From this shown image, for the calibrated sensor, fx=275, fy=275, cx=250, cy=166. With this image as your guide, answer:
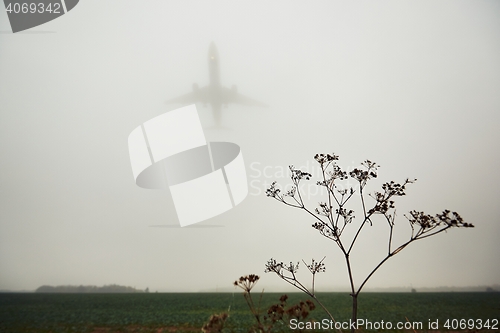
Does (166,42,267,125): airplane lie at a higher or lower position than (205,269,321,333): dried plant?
higher

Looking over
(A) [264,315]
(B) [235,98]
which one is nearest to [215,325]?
(A) [264,315]

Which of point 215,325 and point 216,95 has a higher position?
point 216,95

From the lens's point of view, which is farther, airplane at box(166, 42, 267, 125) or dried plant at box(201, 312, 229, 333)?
airplane at box(166, 42, 267, 125)

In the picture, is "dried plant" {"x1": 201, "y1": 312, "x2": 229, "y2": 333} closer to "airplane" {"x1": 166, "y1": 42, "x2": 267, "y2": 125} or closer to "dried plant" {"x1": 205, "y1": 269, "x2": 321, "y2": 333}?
→ "dried plant" {"x1": 205, "y1": 269, "x2": 321, "y2": 333}

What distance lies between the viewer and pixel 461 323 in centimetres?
1441

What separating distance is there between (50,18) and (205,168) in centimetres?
1490

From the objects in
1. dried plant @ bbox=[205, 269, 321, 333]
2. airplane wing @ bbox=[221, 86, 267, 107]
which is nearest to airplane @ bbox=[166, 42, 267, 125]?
airplane wing @ bbox=[221, 86, 267, 107]

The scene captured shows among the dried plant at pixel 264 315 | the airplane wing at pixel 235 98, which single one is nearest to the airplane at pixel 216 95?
the airplane wing at pixel 235 98

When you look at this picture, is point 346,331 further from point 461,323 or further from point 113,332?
point 113,332

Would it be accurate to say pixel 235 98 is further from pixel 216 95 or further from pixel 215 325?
pixel 215 325

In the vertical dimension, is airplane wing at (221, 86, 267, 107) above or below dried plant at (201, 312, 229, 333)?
above

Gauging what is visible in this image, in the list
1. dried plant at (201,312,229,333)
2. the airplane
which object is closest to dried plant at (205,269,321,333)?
dried plant at (201,312,229,333)

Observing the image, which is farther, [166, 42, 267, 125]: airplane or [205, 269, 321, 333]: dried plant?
[166, 42, 267, 125]: airplane

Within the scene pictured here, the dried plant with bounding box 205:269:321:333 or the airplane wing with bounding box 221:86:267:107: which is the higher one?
the airplane wing with bounding box 221:86:267:107
